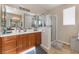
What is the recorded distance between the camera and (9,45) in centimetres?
300

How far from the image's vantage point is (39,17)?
10.3ft

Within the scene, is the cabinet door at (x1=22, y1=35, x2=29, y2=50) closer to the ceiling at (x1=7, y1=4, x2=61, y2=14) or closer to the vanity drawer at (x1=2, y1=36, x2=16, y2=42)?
the vanity drawer at (x1=2, y1=36, x2=16, y2=42)

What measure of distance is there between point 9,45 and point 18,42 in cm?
34

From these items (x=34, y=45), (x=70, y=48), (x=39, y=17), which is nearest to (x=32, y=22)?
(x=39, y=17)

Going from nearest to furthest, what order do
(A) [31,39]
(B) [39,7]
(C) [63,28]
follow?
1. (B) [39,7]
2. (C) [63,28]
3. (A) [31,39]

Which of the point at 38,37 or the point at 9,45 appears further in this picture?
the point at 38,37

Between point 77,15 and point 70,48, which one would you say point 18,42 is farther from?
point 77,15

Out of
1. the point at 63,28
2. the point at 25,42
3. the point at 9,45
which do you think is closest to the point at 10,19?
the point at 9,45

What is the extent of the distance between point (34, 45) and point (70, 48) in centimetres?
112

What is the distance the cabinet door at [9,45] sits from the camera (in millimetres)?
2865

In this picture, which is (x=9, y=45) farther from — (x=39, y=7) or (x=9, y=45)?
(x=39, y=7)

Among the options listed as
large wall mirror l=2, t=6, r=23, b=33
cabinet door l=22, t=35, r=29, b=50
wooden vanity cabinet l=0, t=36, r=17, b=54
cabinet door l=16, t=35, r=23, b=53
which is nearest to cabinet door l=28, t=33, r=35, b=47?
cabinet door l=22, t=35, r=29, b=50

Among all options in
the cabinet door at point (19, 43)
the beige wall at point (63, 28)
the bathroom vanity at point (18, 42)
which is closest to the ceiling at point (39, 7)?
the beige wall at point (63, 28)
